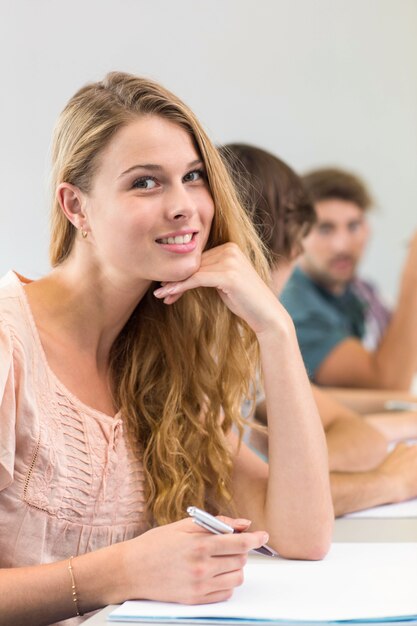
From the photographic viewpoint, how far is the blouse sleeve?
1.21m

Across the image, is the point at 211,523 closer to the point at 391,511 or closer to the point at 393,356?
the point at 391,511

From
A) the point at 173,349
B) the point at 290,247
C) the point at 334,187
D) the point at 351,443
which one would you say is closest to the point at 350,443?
the point at 351,443

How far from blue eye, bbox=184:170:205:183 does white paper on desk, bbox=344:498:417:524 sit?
0.61 meters

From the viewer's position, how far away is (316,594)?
1109mm

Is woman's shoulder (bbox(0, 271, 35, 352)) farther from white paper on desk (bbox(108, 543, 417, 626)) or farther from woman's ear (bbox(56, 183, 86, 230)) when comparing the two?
white paper on desk (bbox(108, 543, 417, 626))

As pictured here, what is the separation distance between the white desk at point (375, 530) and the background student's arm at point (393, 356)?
1994 mm

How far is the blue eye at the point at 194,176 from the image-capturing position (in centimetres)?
139

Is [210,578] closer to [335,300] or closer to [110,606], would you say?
Result: [110,606]

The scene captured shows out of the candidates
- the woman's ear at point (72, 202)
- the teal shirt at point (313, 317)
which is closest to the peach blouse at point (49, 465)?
the woman's ear at point (72, 202)

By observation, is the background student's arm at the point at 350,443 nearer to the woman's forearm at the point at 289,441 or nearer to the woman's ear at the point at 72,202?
the woman's forearm at the point at 289,441

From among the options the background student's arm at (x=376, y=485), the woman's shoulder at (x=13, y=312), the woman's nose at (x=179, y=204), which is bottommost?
the background student's arm at (x=376, y=485)

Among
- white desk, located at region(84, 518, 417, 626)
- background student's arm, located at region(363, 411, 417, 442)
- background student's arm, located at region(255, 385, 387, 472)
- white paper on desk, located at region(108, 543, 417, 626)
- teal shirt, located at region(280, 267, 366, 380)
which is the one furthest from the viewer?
teal shirt, located at region(280, 267, 366, 380)

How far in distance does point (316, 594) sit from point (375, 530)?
425mm

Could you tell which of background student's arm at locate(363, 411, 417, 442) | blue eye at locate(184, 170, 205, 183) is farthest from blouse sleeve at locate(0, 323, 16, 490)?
background student's arm at locate(363, 411, 417, 442)
